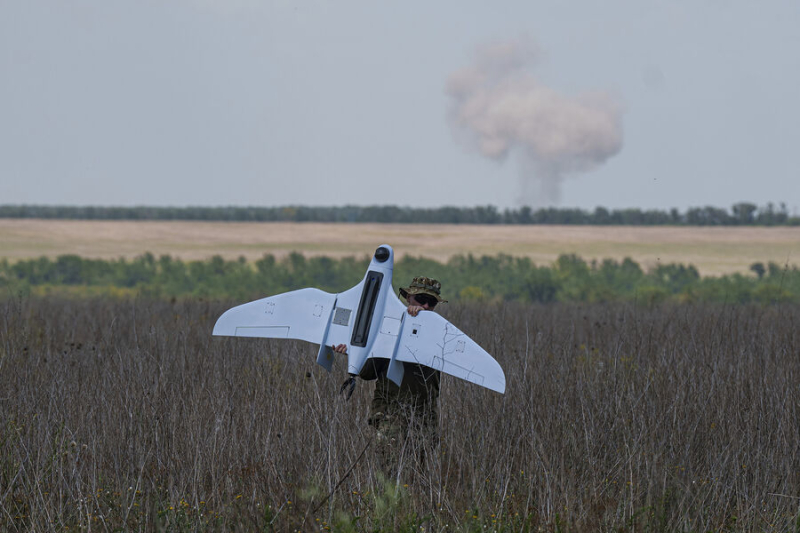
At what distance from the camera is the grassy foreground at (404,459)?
4914 mm

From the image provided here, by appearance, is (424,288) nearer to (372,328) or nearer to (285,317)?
(372,328)

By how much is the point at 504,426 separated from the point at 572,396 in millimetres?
1258

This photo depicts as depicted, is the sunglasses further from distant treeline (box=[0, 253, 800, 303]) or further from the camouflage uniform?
distant treeline (box=[0, 253, 800, 303])

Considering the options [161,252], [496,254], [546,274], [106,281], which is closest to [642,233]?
[496,254]

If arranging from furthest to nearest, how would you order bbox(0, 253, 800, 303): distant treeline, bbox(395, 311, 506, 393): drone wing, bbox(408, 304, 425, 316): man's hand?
1. bbox(0, 253, 800, 303): distant treeline
2. bbox(408, 304, 425, 316): man's hand
3. bbox(395, 311, 506, 393): drone wing

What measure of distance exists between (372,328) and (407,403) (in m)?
0.69

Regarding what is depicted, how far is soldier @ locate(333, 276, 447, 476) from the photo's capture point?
5.35 metres

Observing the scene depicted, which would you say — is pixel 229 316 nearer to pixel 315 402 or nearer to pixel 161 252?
pixel 315 402

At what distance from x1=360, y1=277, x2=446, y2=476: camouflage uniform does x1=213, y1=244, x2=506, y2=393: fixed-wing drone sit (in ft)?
0.71

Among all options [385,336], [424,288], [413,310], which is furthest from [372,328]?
[424,288]

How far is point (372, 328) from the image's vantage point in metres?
5.12

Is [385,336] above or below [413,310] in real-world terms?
below

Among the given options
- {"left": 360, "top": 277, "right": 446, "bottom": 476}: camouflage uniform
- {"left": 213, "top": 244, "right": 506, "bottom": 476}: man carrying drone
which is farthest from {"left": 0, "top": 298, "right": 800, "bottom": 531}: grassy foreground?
{"left": 213, "top": 244, "right": 506, "bottom": 476}: man carrying drone

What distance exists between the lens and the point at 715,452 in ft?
19.6
